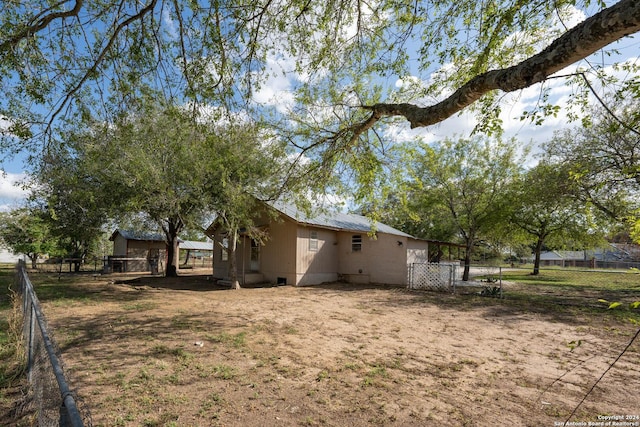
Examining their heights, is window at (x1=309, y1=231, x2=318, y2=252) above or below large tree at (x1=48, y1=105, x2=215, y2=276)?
below

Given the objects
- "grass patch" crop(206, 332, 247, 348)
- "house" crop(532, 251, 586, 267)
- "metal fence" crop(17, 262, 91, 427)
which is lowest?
"house" crop(532, 251, 586, 267)

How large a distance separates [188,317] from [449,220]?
20.0m

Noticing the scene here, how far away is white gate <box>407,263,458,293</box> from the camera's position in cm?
1497

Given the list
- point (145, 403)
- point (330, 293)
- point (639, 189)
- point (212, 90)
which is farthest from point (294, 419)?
point (639, 189)

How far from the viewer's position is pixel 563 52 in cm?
292

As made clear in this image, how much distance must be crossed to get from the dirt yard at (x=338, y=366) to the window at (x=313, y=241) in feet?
23.6

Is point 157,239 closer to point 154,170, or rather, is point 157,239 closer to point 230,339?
point 154,170

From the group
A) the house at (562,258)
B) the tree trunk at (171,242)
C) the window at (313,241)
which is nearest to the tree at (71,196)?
the tree trunk at (171,242)

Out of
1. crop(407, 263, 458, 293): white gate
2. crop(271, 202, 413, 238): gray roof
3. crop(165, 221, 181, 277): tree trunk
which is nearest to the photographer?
crop(407, 263, 458, 293): white gate

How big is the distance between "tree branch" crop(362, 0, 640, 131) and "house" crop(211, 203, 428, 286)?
12.1 m

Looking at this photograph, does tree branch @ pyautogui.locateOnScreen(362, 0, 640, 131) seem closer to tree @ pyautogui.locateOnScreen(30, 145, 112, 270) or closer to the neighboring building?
tree @ pyautogui.locateOnScreen(30, 145, 112, 270)

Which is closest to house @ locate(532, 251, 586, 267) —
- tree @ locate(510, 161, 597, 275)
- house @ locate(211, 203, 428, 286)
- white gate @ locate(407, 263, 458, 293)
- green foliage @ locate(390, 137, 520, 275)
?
tree @ locate(510, 161, 597, 275)

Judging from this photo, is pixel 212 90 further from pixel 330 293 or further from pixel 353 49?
pixel 330 293

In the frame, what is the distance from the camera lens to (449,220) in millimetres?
23656
